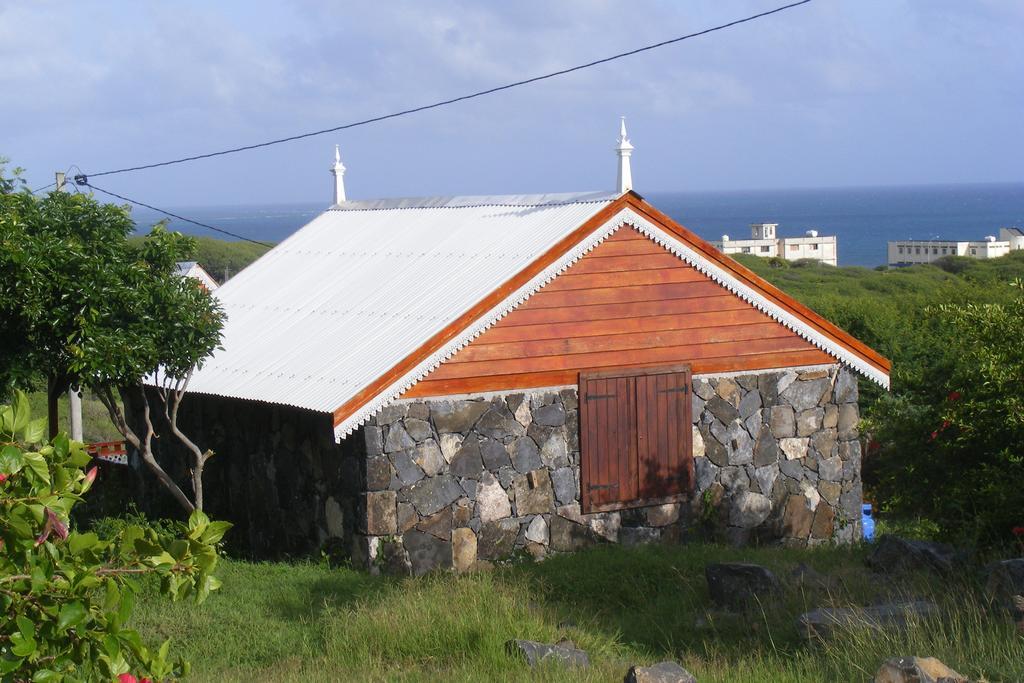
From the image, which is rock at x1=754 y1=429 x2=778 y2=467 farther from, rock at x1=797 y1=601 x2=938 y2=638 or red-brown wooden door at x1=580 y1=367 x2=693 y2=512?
rock at x1=797 y1=601 x2=938 y2=638

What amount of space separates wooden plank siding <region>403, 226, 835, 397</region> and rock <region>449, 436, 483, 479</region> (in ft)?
1.91

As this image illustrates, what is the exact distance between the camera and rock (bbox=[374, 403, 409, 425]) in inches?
493

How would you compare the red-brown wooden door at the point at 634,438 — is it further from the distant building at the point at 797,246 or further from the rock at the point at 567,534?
the distant building at the point at 797,246

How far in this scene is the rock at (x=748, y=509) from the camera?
14.5 meters

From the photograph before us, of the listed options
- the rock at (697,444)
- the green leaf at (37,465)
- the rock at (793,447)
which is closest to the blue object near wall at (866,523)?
the rock at (793,447)

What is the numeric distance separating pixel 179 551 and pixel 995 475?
318 inches

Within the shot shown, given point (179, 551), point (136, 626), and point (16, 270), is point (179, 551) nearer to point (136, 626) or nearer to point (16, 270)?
point (136, 626)

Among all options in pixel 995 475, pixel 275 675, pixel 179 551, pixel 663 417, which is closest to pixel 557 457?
pixel 663 417

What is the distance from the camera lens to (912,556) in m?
10.4

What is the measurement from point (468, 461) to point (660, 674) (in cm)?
580

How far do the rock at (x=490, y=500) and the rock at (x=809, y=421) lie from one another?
3.84 m

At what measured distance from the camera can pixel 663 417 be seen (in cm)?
1398

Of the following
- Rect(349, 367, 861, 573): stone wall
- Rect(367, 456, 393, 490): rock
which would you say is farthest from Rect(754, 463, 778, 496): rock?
Rect(367, 456, 393, 490): rock

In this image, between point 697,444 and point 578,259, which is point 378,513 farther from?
point 697,444
